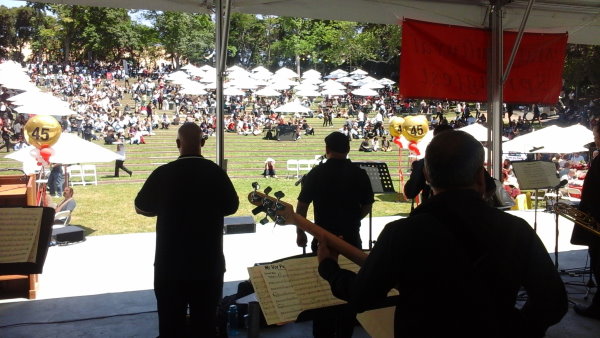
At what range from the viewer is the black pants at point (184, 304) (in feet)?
11.5

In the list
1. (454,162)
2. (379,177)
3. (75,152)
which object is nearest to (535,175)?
(379,177)

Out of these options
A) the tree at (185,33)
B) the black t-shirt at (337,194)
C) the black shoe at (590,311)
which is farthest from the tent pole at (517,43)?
the tree at (185,33)

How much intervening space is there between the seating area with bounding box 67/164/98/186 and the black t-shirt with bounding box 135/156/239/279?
14583mm

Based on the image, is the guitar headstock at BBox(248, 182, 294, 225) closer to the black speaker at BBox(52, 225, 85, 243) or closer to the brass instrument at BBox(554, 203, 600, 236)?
the brass instrument at BBox(554, 203, 600, 236)

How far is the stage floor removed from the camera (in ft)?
15.8

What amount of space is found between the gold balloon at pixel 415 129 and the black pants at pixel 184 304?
32.4 ft

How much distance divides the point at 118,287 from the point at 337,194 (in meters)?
3.18

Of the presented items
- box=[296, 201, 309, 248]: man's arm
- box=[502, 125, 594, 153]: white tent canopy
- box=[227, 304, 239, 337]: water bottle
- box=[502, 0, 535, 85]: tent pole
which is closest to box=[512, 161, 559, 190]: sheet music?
box=[502, 0, 535, 85]: tent pole

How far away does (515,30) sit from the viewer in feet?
21.5

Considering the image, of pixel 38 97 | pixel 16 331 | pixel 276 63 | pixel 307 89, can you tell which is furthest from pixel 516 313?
pixel 276 63

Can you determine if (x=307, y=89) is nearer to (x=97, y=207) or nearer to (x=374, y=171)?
(x=97, y=207)

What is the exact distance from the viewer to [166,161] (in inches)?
861

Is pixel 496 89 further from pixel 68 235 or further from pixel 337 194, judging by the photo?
pixel 68 235

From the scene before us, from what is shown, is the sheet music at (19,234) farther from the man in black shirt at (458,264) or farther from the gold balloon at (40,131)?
the gold balloon at (40,131)
